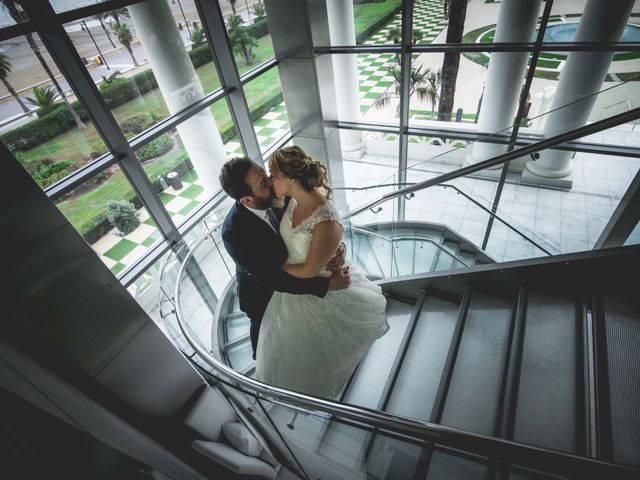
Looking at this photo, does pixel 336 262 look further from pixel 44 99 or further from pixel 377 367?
pixel 44 99

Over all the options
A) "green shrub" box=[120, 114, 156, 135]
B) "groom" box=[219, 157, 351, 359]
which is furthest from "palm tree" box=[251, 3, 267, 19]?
"groom" box=[219, 157, 351, 359]

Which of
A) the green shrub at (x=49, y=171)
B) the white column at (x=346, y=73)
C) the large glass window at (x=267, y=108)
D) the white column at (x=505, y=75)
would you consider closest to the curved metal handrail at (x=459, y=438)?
the green shrub at (x=49, y=171)

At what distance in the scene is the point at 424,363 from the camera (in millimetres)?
2688

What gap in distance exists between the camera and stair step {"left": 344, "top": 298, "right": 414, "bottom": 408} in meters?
2.79

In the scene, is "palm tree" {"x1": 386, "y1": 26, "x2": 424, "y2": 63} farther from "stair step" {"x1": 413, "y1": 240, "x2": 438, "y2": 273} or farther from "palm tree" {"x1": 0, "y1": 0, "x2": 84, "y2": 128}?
"palm tree" {"x1": 0, "y1": 0, "x2": 84, "y2": 128}

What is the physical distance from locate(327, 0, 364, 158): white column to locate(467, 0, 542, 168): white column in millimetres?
2241

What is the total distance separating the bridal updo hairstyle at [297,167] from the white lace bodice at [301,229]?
16 cm

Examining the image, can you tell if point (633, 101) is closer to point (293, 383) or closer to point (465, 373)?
point (465, 373)

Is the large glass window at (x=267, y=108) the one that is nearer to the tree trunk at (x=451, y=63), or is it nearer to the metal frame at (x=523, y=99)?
the tree trunk at (x=451, y=63)

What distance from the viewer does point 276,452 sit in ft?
11.2

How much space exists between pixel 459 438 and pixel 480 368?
1.21 m

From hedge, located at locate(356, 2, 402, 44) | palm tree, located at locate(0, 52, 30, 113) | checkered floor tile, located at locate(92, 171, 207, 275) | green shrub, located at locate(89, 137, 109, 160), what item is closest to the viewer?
palm tree, located at locate(0, 52, 30, 113)

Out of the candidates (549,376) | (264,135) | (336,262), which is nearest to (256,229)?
(336,262)

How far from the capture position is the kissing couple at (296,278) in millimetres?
1976
